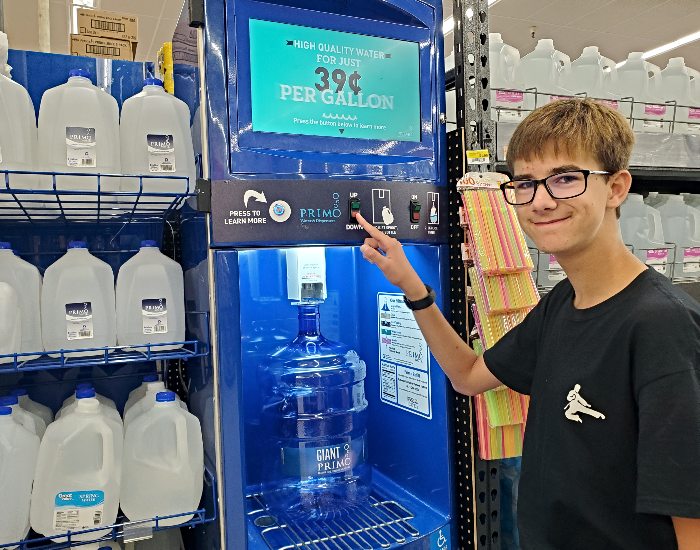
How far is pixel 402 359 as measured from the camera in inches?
71.9

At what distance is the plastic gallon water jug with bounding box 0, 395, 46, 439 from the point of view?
141 cm

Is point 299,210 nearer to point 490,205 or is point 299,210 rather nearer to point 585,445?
point 490,205

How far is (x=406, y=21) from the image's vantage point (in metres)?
1.58

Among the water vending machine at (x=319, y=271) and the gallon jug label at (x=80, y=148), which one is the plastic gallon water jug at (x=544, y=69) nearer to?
the water vending machine at (x=319, y=271)

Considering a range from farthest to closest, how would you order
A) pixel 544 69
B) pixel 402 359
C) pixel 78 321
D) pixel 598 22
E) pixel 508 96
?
pixel 598 22
pixel 544 69
pixel 508 96
pixel 402 359
pixel 78 321

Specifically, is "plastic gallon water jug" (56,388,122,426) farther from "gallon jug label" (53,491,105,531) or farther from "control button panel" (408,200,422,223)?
"control button panel" (408,200,422,223)

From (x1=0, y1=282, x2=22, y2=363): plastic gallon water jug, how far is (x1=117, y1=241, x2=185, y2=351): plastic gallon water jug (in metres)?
0.24

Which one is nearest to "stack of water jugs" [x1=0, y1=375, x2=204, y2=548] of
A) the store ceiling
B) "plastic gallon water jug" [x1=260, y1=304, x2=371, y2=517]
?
"plastic gallon water jug" [x1=260, y1=304, x2=371, y2=517]

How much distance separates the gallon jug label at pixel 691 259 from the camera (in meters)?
2.55

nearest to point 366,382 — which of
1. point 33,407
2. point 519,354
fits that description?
point 519,354

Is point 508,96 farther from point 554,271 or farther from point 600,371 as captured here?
point 600,371

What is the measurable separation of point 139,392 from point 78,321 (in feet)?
1.27

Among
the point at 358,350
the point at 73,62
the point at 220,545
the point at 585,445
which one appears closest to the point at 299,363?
the point at 358,350

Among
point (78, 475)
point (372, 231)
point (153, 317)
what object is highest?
point (372, 231)
